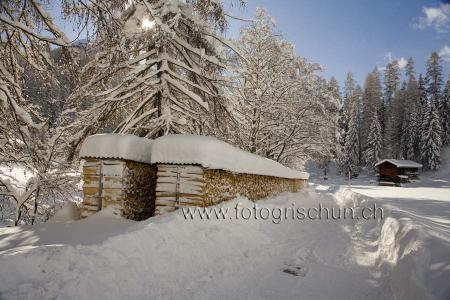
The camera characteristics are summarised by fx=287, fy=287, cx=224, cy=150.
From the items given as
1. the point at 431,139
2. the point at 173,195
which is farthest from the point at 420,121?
the point at 173,195

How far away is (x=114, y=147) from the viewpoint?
6.93 metres

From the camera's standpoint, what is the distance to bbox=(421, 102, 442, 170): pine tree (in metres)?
52.8

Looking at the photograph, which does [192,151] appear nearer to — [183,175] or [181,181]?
[183,175]

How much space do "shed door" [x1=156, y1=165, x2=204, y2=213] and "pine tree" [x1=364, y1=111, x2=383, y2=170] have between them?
61746 mm

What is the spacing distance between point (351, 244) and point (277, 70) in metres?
14.9

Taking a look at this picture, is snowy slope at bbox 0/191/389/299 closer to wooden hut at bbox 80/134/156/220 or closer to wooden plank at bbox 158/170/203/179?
wooden hut at bbox 80/134/156/220

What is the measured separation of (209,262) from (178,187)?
2262 millimetres

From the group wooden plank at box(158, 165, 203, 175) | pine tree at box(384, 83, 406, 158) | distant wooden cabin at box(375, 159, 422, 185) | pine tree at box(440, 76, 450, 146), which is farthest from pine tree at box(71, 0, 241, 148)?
pine tree at box(440, 76, 450, 146)

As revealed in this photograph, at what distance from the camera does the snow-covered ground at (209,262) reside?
11.6 ft

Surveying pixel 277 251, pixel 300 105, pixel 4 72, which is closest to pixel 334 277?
pixel 277 251

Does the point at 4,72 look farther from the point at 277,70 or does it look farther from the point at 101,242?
the point at 277,70

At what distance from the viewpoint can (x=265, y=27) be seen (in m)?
19.4

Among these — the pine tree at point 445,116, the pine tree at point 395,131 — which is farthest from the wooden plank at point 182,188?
the pine tree at point 445,116

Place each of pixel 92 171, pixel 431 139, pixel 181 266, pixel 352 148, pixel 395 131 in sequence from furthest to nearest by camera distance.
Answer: pixel 395 131
pixel 352 148
pixel 431 139
pixel 92 171
pixel 181 266
